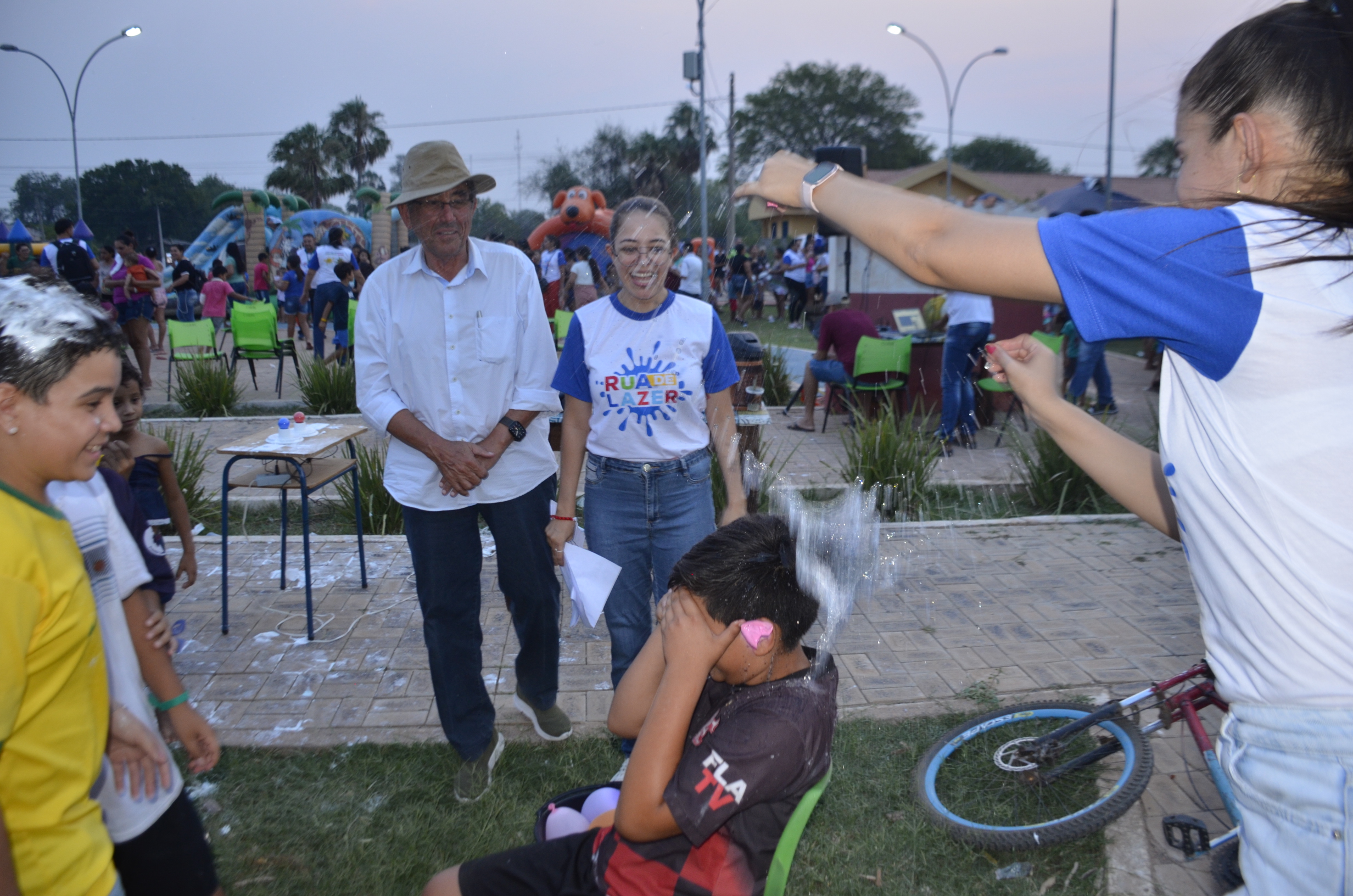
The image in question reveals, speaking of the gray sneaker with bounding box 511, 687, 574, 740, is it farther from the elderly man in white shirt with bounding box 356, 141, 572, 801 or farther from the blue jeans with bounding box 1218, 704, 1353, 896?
the blue jeans with bounding box 1218, 704, 1353, 896

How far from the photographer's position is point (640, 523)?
321 centimetres

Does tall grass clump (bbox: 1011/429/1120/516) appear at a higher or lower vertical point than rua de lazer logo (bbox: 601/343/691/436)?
lower

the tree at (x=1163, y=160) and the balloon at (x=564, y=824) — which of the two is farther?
the balloon at (x=564, y=824)

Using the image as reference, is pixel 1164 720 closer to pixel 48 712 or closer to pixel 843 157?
pixel 843 157

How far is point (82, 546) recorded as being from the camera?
73.5 inches

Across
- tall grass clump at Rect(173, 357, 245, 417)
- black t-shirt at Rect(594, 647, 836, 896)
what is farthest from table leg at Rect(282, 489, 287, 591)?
tall grass clump at Rect(173, 357, 245, 417)

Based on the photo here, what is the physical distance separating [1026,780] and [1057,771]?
111 mm

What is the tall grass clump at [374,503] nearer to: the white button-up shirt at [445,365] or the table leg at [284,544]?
the table leg at [284,544]

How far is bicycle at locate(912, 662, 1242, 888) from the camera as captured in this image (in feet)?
9.21

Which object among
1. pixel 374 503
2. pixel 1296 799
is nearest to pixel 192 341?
pixel 374 503

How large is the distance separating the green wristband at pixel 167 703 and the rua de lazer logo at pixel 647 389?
1607mm

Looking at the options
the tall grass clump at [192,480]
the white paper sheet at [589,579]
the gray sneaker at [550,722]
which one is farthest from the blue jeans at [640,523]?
the tall grass clump at [192,480]

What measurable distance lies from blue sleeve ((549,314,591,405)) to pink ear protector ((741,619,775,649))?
1565 mm

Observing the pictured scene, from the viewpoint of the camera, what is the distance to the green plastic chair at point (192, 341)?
11.1 meters
